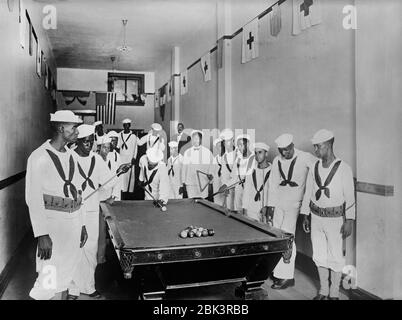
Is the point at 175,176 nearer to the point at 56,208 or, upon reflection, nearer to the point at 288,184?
the point at 288,184

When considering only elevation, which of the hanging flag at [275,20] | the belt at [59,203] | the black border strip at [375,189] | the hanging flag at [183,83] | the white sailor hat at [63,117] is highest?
the hanging flag at [275,20]

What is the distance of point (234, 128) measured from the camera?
5.29 m

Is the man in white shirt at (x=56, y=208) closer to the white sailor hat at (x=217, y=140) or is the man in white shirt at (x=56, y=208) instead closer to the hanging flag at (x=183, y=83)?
the white sailor hat at (x=217, y=140)

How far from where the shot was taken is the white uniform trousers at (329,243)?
3.12 m

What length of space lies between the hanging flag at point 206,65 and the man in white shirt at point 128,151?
148 centimetres

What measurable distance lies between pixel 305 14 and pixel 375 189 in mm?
1965

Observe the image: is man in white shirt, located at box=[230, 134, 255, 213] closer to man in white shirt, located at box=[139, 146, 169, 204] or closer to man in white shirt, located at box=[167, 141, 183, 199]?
man in white shirt, located at box=[139, 146, 169, 204]

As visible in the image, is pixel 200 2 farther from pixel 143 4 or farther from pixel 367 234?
pixel 367 234

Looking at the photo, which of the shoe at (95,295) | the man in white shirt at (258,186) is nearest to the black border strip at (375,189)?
the man in white shirt at (258,186)

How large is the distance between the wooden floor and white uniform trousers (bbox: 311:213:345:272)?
0.96ft

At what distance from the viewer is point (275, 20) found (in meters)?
4.19
